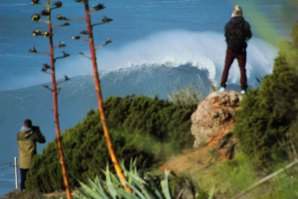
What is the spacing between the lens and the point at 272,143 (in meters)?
16.6

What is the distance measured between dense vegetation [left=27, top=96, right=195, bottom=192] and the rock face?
0.85 meters

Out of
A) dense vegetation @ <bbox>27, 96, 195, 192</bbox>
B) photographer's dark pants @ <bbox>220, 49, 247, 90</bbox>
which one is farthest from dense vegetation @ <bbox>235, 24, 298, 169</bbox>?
photographer's dark pants @ <bbox>220, 49, 247, 90</bbox>

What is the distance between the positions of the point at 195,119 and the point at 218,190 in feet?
18.4

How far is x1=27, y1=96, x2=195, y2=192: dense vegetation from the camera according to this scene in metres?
20.7

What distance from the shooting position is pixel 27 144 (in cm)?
2264

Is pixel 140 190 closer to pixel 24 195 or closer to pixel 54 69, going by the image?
pixel 54 69

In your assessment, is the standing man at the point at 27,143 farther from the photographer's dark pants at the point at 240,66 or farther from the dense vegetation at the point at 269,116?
the dense vegetation at the point at 269,116

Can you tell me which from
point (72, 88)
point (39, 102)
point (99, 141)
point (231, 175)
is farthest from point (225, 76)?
point (39, 102)

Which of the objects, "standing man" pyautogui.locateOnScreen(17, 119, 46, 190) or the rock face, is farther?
"standing man" pyautogui.locateOnScreen(17, 119, 46, 190)

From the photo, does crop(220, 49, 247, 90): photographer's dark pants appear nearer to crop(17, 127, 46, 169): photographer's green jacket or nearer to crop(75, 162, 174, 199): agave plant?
crop(17, 127, 46, 169): photographer's green jacket

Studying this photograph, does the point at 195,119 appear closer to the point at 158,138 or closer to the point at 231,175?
the point at 158,138

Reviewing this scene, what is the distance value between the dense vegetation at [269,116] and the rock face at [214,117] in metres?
2.24

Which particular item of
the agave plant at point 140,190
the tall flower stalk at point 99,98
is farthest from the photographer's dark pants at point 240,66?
the tall flower stalk at point 99,98

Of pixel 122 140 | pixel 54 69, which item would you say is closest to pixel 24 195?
pixel 122 140
